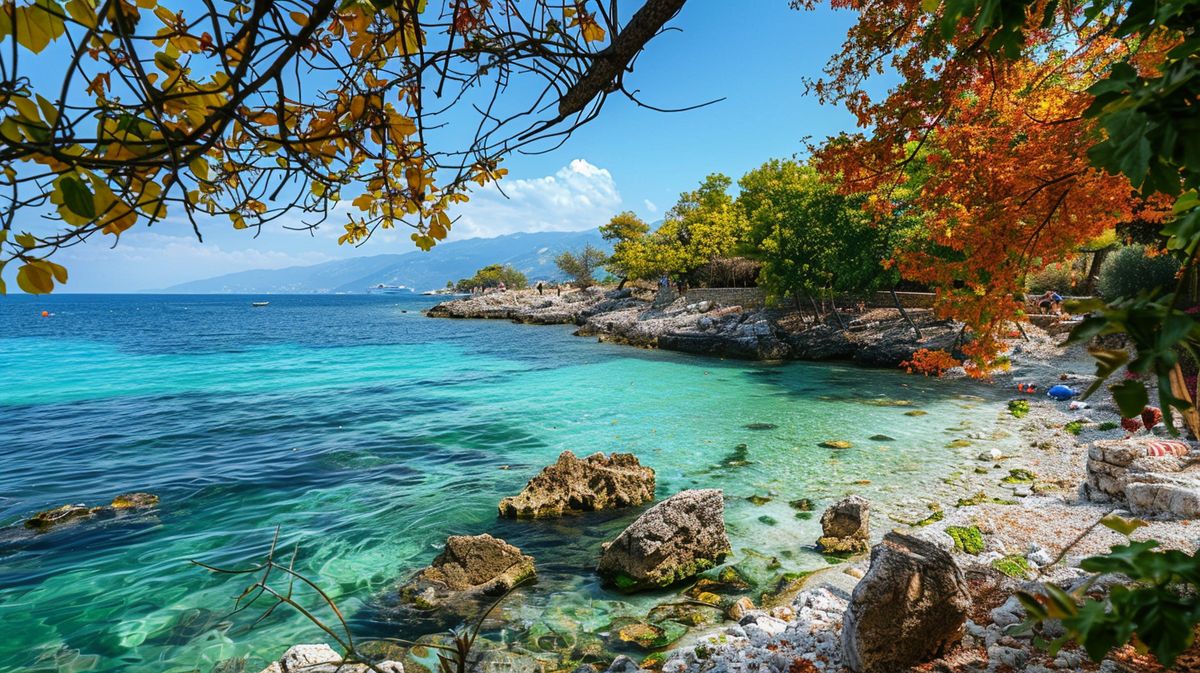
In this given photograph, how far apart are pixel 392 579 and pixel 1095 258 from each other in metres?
41.9

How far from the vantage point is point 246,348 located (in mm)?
39656

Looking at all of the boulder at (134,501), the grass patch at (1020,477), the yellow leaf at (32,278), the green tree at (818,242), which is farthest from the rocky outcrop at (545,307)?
the yellow leaf at (32,278)

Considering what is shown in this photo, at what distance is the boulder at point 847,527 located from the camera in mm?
7324

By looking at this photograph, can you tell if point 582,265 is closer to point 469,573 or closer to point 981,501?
point 981,501

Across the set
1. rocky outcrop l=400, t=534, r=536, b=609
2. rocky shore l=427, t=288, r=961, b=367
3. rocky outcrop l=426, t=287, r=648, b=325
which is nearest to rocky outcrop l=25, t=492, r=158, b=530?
rocky outcrop l=400, t=534, r=536, b=609

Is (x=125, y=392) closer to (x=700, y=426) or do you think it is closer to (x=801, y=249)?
(x=700, y=426)

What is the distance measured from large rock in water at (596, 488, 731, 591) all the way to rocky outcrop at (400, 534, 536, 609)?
1.14m

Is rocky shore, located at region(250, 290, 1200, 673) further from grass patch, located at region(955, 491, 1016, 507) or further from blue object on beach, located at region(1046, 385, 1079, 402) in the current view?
blue object on beach, located at region(1046, 385, 1079, 402)

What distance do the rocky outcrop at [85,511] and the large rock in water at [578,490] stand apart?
6992 millimetres

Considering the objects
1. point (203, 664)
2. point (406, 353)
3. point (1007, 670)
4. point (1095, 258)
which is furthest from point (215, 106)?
point (1095, 258)

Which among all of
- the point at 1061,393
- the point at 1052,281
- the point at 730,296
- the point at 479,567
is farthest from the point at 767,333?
the point at 479,567

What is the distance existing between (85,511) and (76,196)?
39.2ft

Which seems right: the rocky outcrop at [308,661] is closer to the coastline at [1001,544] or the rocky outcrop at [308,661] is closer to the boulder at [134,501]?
the coastline at [1001,544]

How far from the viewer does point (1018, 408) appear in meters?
14.9
